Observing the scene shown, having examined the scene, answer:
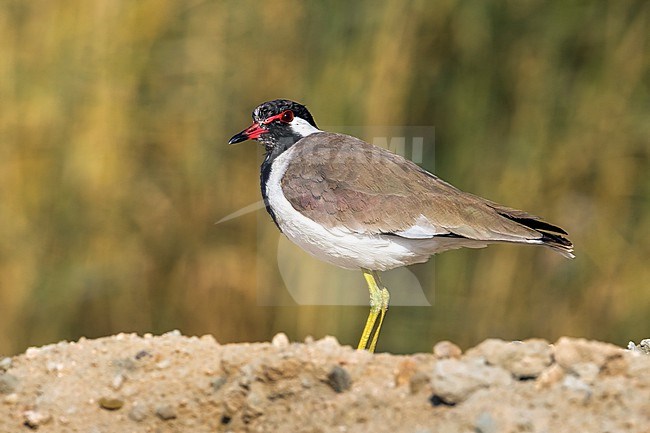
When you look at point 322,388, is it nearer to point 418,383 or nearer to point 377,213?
point 418,383

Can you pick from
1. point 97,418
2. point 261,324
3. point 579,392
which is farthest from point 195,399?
point 261,324

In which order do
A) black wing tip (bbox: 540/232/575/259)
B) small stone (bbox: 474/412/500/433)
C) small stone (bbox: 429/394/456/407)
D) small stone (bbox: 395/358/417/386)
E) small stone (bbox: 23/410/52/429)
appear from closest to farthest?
small stone (bbox: 474/412/500/433)
small stone (bbox: 429/394/456/407)
small stone (bbox: 395/358/417/386)
small stone (bbox: 23/410/52/429)
black wing tip (bbox: 540/232/575/259)

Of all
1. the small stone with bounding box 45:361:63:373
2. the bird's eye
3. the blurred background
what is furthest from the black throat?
the blurred background

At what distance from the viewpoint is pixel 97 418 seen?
3779 millimetres

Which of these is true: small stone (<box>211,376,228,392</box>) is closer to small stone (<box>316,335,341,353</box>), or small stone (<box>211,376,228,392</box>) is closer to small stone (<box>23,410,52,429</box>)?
small stone (<box>316,335,341,353</box>)

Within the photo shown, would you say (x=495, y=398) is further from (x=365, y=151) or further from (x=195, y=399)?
(x=365, y=151)

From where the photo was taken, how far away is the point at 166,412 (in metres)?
3.72

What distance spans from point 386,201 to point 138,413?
1448 millimetres

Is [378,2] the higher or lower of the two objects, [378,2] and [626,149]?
the higher

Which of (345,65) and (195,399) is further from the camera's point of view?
(345,65)

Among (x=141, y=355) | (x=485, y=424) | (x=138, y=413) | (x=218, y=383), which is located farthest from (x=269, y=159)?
(x=485, y=424)

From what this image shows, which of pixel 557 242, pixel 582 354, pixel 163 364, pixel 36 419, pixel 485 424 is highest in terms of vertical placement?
pixel 557 242

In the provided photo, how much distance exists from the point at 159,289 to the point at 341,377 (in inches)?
126

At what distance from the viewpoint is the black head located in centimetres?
525
